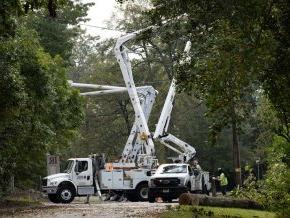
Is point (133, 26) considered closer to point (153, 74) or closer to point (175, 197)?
point (153, 74)

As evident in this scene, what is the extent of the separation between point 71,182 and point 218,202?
13.5 m

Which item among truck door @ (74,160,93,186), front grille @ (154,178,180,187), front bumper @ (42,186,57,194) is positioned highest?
truck door @ (74,160,93,186)

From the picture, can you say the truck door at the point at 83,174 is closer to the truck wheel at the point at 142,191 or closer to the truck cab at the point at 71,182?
the truck cab at the point at 71,182

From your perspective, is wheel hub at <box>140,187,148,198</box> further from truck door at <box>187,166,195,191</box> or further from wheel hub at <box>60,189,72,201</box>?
wheel hub at <box>60,189,72,201</box>

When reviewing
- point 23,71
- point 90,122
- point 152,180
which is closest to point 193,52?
point 23,71

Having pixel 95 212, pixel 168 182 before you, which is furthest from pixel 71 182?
pixel 95 212

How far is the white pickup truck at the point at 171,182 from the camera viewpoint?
29703 mm

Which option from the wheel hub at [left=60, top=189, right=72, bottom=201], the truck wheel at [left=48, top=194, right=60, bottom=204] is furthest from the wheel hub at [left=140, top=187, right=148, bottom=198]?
the truck wheel at [left=48, top=194, right=60, bottom=204]

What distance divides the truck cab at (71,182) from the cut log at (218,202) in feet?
40.2

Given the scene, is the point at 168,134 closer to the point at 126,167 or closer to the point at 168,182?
the point at 126,167

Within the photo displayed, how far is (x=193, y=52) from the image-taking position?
15.0 m

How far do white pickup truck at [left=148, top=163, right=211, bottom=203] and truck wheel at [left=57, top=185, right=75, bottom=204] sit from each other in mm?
5062

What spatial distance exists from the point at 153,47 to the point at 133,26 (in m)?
2.40

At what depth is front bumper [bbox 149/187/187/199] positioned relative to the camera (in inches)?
1164
